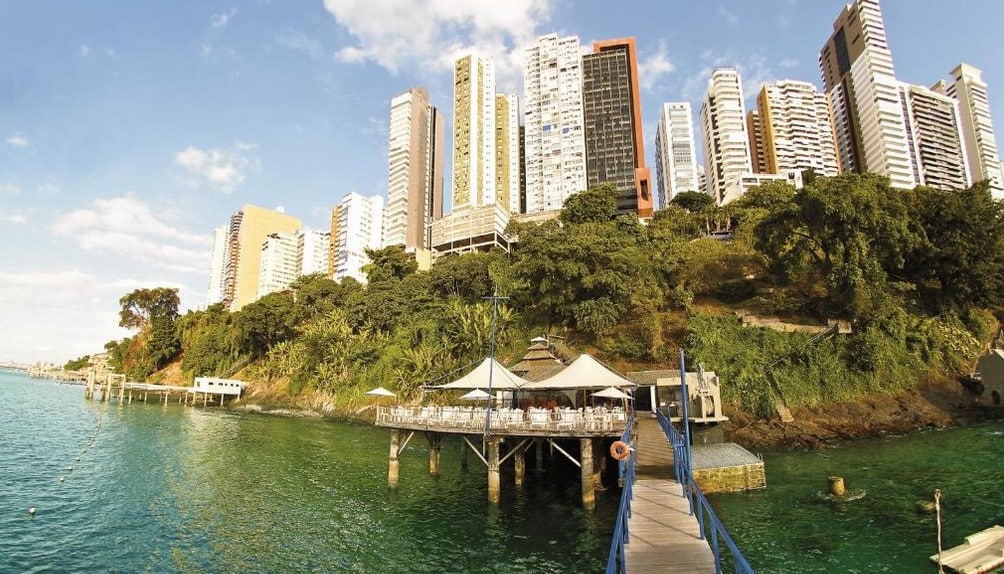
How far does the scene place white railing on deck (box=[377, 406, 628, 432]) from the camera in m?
19.6

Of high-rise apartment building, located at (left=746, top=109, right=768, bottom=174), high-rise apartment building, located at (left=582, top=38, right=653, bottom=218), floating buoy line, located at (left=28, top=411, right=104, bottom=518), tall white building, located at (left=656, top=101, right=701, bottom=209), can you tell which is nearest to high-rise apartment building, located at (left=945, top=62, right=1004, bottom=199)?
high-rise apartment building, located at (left=746, top=109, right=768, bottom=174)

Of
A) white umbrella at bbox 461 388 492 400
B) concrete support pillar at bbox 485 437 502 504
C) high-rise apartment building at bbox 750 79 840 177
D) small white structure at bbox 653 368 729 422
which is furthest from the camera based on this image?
high-rise apartment building at bbox 750 79 840 177

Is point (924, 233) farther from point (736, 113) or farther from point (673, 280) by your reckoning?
point (736, 113)

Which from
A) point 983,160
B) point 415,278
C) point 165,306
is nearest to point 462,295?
point 415,278

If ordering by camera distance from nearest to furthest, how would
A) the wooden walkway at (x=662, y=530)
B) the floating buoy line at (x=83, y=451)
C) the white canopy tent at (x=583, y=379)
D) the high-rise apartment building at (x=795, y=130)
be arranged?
1. the wooden walkway at (x=662, y=530)
2. the floating buoy line at (x=83, y=451)
3. the white canopy tent at (x=583, y=379)
4. the high-rise apartment building at (x=795, y=130)

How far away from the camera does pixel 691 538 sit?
10.9 metres

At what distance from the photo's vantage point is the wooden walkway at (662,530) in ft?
32.1

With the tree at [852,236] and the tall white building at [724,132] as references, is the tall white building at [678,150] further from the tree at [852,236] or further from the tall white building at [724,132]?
the tree at [852,236]

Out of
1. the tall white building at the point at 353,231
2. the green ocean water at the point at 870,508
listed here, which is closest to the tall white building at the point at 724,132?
the tall white building at the point at 353,231

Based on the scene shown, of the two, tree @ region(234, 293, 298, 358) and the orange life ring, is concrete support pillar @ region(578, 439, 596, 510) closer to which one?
the orange life ring

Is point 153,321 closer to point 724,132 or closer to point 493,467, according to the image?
point 493,467

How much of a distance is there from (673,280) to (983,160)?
150 m

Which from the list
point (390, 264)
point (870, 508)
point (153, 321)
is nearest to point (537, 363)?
point (870, 508)

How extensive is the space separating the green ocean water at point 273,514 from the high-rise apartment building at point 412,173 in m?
113
